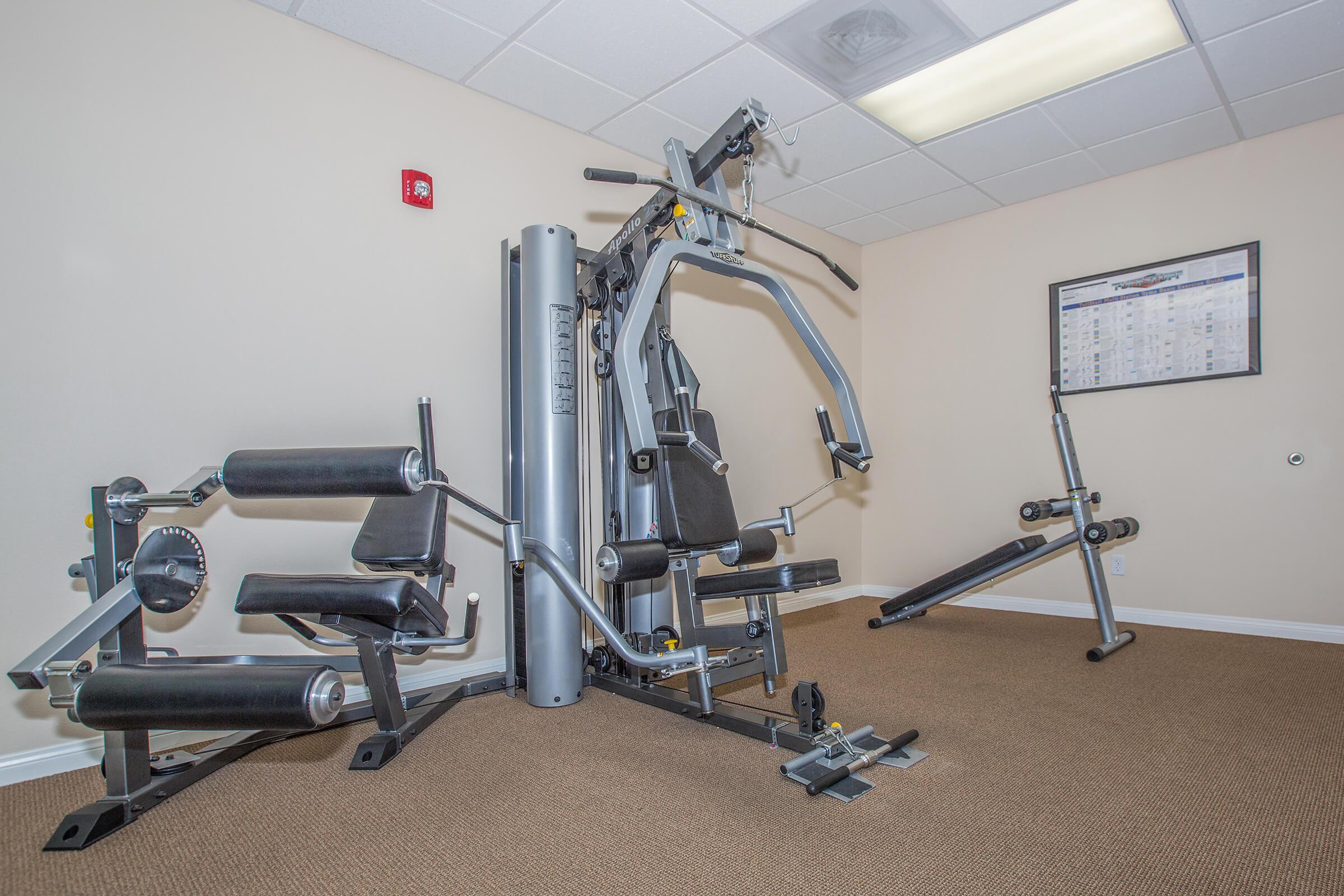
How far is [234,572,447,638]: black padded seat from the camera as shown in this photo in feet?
6.08

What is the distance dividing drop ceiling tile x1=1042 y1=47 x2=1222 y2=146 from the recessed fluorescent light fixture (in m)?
0.09

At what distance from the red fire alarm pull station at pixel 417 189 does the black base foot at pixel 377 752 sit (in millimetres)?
1900

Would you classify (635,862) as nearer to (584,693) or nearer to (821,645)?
(584,693)

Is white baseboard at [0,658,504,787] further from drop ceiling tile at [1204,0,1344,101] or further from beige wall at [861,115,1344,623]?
drop ceiling tile at [1204,0,1344,101]

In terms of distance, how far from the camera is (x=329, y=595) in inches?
73.1

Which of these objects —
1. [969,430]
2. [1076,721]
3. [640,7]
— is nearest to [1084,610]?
[969,430]

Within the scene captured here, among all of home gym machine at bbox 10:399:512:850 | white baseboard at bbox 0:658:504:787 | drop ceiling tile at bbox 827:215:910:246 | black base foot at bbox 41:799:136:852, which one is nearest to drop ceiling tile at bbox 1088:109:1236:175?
drop ceiling tile at bbox 827:215:910:246

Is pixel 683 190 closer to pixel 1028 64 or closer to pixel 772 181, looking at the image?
pixel 1028 64

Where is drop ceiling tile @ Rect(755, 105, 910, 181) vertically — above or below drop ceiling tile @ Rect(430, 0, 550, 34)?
below

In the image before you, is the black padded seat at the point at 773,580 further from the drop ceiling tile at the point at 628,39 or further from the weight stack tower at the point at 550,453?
the drop ceiling tile at the point at 628,39

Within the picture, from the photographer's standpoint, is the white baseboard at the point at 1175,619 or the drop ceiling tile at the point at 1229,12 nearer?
the drop ceiling tile at the point at 1229,12

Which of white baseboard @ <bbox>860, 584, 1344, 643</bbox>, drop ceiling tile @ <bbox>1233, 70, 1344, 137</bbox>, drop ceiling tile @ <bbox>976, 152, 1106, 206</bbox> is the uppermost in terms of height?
drop ceiling tile @ <bbox>1233, 70, 1344, 137</bbox>

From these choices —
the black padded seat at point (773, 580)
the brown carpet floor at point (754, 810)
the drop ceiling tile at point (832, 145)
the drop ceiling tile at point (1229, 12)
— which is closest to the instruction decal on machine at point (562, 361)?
the black padded seat at point (773, 580)

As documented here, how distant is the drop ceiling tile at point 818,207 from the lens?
13.0ft
